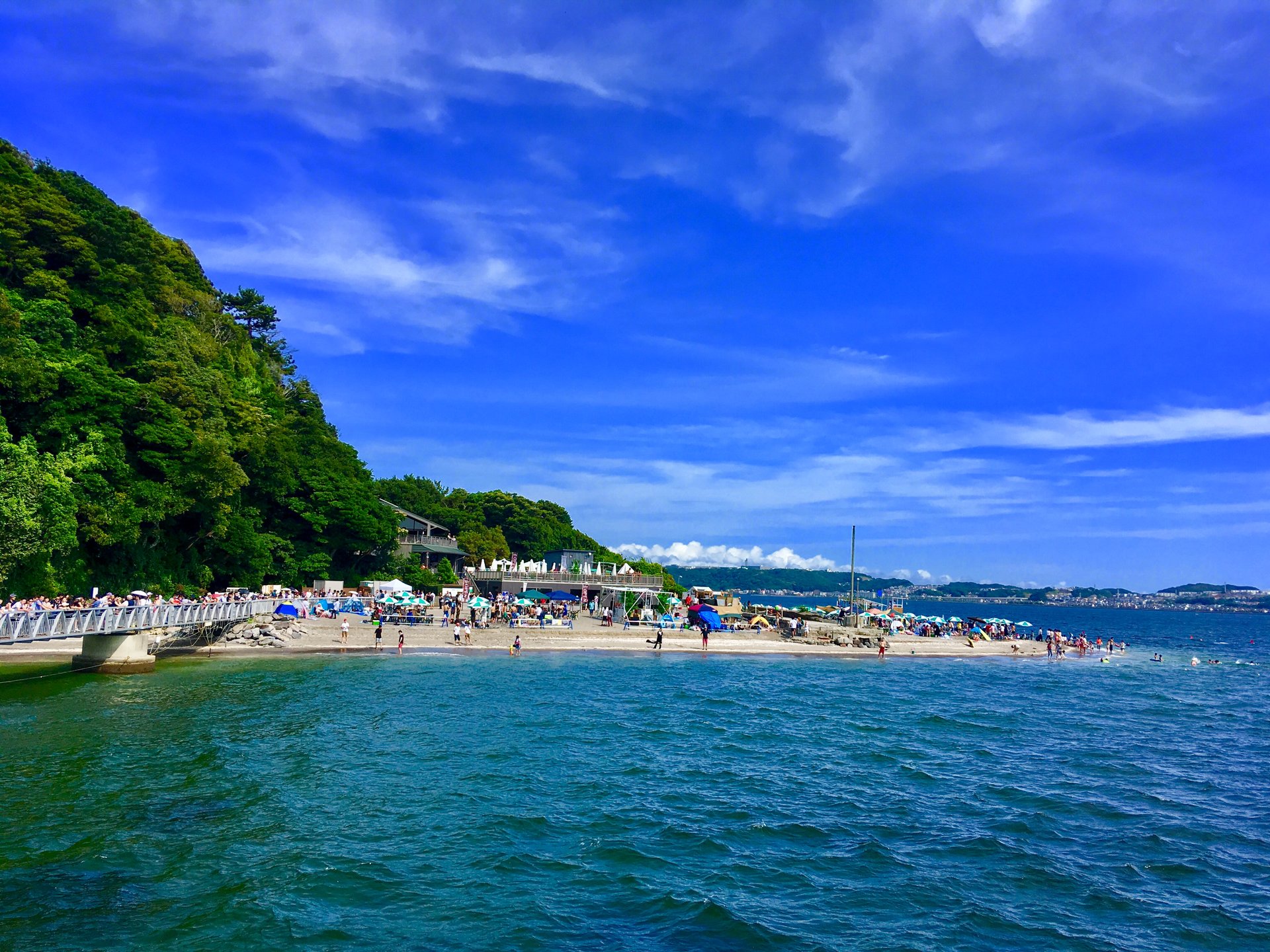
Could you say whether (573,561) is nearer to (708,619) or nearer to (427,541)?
(427,541)

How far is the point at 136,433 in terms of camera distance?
1362 inches

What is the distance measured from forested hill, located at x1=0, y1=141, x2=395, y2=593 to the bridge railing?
291 centimetres

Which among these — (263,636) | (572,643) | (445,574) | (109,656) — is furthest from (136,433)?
(445,574)

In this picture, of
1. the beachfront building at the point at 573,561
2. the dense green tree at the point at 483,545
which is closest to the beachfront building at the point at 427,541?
the dense green tree at the point at 483,545

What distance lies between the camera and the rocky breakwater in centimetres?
3453

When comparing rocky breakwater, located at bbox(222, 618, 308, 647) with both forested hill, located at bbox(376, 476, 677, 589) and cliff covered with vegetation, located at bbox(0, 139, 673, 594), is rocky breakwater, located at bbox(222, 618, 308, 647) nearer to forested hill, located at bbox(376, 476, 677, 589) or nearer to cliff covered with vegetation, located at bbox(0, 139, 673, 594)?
cliff covered with vegetation, located at bbox(0, 139, 673, 594)

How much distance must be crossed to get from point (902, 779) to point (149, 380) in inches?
1507

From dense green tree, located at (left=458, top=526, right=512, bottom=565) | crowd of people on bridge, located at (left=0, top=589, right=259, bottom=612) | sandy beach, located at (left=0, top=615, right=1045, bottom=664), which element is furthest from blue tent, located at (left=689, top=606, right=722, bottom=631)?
dense green tree, located at (left=458, top=526, right=512, bottom=565)

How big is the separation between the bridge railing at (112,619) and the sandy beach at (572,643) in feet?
5.66

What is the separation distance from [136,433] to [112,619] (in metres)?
11.7

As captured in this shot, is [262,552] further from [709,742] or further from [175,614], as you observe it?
[709,742]

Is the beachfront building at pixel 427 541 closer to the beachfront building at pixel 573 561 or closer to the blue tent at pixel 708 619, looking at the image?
the beachfront building at pixel 573 561

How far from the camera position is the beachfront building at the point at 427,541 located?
2847 inches

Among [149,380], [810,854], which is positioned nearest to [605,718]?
[810,854]
